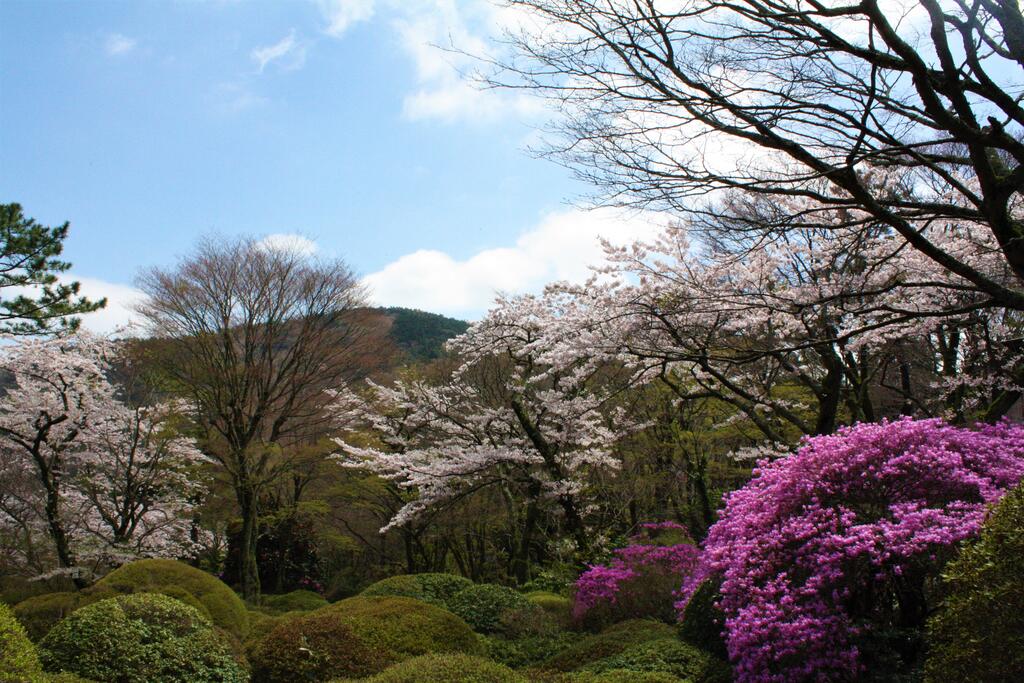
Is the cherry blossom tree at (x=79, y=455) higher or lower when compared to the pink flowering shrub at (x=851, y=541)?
higher

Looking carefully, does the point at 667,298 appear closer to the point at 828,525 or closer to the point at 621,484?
the point at 828,525

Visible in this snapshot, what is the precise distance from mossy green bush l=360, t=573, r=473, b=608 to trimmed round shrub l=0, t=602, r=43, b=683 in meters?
5.55

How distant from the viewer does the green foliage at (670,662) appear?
6000 millimetres

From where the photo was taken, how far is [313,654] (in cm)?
653

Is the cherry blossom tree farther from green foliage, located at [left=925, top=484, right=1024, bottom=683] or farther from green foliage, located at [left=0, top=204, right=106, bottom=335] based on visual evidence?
green foliage, located at [left=925, top=484, right=1024, bottom=683]

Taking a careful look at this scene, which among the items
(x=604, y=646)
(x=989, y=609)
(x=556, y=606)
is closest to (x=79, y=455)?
(x=556, y=606)

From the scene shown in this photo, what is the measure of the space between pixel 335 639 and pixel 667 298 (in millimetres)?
5090

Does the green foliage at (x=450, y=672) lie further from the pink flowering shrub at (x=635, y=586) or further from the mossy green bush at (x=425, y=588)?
the mossy green bush at (x=425, y=588)

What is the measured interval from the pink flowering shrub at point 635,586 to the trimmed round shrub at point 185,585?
161 inches

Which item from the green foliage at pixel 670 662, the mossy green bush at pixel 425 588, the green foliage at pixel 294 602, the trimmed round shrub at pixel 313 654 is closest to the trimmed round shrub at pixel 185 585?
the mossy green bush at pixel 425 588

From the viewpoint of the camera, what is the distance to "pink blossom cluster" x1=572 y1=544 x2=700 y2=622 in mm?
8797

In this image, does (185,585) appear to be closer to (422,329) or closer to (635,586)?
(635,586)

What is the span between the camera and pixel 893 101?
18.7 ft

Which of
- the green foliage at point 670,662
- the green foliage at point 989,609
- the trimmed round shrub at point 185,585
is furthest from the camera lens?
the trimmed round shrub at point 185,585
